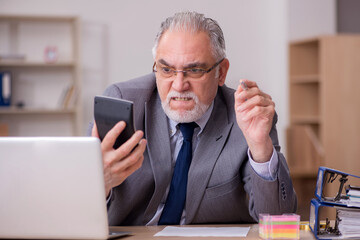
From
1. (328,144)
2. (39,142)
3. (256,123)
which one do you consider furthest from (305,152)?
(39,142)

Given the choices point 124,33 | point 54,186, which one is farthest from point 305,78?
point 54,186

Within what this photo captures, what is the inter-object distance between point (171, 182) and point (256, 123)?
16.1 inches

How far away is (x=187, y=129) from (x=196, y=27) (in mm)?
383

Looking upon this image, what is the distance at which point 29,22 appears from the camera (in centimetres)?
519

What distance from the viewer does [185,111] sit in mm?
1966

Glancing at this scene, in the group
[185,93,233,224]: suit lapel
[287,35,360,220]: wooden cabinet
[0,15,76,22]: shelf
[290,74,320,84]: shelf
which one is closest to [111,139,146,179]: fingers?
[185,93,233,224]: suit lapel

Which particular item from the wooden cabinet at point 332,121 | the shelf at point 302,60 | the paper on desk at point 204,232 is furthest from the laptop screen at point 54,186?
the shelf at point 302,60

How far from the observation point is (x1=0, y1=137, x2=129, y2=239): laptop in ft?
4.44

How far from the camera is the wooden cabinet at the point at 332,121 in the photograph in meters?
4.75

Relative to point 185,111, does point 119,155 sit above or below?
below

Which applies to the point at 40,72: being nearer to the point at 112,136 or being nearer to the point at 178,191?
the point at 178,191

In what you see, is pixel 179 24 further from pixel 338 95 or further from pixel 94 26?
pixel 94 26

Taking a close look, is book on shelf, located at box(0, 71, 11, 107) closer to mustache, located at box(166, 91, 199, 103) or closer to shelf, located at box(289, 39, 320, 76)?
shelf, located at box(289, 39, 320, 76)

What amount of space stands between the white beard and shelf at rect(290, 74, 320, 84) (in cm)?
306
